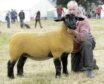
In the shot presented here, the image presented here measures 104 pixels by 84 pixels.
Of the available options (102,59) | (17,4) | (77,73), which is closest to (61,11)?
(17,4)

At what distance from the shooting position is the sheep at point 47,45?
9.11 meters

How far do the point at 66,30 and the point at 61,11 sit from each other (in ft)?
132

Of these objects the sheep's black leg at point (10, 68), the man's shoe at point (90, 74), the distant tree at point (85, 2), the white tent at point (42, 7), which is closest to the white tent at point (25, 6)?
the white tent at point (42, 7)

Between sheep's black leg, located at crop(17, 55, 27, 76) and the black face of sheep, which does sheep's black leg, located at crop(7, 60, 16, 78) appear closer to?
sheep's black leg, located at crop(17, 55, 27, 76)

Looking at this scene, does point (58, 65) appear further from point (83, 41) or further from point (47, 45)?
point (83, 41)

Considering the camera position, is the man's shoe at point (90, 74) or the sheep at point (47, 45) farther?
the man's shoe at point (90, 74)

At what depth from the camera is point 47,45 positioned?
921cm

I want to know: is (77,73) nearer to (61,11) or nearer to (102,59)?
(102,59)

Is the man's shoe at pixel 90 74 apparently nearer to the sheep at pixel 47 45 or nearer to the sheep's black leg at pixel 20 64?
the sheep at pixel 47 45

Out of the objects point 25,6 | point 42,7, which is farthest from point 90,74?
point 42,7

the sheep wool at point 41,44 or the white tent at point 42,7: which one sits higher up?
the sheep wool at point 41,44

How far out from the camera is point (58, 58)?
9133mm

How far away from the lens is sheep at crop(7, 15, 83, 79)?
29.9ft

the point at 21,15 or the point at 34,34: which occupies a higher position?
the point at 34,34
